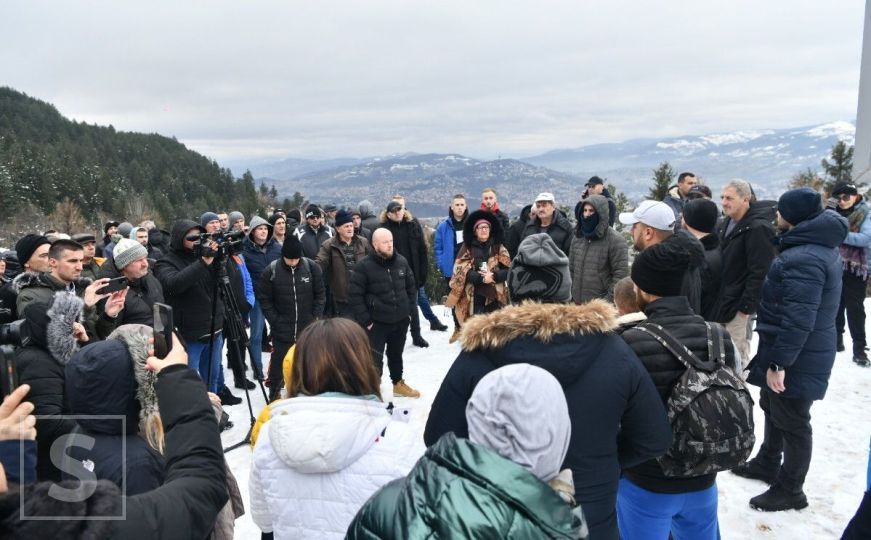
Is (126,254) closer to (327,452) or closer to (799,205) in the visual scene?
(327,452)

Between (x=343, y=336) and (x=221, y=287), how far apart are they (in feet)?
10.2

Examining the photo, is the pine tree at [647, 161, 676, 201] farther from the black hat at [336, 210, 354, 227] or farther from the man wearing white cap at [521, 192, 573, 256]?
the black hat at [336, 210, 354, 227]

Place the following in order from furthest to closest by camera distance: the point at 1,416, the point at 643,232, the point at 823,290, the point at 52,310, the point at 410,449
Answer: the point at 643,232 → the point at 823,290 → the point at 52,310 → the point at 410,449 → the point at 1,416

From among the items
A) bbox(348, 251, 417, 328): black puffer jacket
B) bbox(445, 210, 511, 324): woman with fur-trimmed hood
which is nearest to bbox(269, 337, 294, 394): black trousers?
bbox(348, 251, 417, 328): black puffer jacket

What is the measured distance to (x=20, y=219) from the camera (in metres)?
46.3

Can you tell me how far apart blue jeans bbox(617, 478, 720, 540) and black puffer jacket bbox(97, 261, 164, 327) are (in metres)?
3.34

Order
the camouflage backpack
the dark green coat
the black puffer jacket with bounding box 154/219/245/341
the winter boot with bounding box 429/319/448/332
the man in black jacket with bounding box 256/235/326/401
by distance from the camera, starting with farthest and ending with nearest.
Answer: the winter boot with bounding box 429/319/448/332
the man in black jacket with bounding box 256/235/326/401
the black puffer jacket with bounding box 154/219/245/341
the camouflage backpack
the dark green coat

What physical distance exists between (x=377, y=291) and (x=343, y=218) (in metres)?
1.58

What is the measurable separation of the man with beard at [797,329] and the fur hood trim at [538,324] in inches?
73.8

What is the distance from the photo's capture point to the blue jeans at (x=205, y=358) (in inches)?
195

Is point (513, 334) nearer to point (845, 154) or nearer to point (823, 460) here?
point (823, 460)

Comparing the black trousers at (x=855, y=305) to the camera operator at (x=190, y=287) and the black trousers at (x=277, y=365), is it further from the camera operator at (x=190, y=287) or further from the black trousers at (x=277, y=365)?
the camera operator at (x=190, y=287)

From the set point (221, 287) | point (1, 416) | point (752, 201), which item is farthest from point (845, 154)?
point (1, 416)

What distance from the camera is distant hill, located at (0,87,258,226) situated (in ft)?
165
